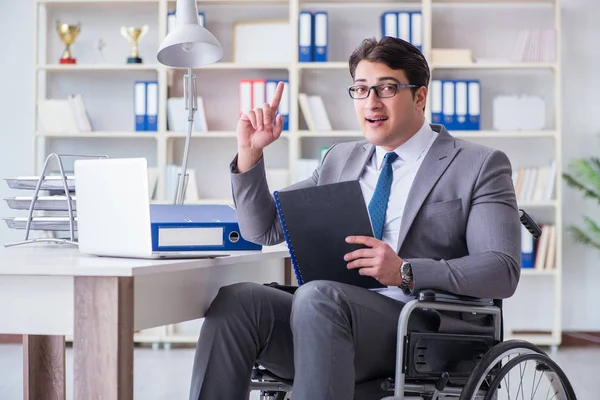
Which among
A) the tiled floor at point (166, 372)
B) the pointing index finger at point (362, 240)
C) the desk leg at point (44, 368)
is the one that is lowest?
the tiled floor at point (166, 372)

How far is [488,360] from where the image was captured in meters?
1.66

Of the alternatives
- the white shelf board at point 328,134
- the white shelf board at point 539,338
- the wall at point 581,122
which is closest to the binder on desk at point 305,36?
the white shelf board at point 328,134

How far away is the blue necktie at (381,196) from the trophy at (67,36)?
10.8ft

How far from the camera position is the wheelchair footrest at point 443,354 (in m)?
1.69

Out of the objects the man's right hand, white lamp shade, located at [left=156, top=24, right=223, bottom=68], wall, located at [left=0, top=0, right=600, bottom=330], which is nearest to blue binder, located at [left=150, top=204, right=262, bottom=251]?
the man's right hand

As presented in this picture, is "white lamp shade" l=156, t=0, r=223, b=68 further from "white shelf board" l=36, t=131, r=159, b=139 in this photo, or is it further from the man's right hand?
"white shelf board" l=36, t=131, r=159, b=139

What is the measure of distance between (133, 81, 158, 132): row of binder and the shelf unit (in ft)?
0.14

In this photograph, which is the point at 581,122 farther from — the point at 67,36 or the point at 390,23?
the point at 67,36

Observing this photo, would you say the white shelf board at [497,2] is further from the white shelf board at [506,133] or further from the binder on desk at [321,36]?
the white shelf board at [506,133]

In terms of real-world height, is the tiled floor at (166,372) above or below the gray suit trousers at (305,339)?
below

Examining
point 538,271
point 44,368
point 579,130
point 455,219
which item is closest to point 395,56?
point 455,219

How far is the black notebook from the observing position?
1.74 metres

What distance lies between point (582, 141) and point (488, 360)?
11.8 ft

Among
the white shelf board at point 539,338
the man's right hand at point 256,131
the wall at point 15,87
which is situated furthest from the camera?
the wall at point 15,87
